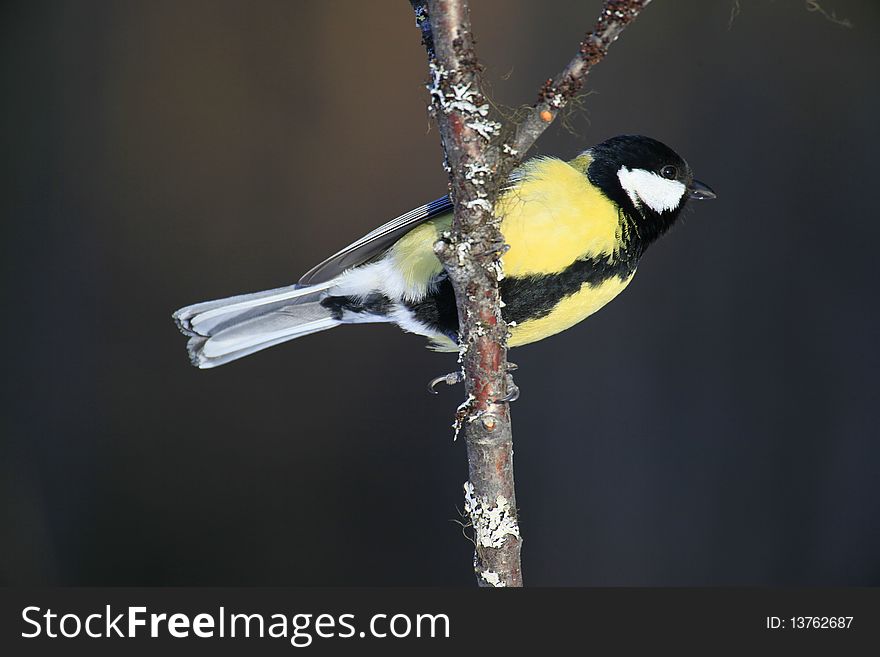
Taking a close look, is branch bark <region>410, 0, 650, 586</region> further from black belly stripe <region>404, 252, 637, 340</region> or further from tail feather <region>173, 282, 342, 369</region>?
tail feather <region>173, 282, 342, 369</region>

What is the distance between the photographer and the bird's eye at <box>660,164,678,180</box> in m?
1.08

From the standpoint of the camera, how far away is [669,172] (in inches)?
42.8

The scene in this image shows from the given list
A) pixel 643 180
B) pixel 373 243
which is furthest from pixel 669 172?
pixel 373 243

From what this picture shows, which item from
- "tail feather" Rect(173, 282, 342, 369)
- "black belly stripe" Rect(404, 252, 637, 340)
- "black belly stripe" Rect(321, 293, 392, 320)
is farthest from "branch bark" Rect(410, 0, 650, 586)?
"tail feather" Rect(173, 282, 342, 369)

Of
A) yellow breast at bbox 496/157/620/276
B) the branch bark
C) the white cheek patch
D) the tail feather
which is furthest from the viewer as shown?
the tail feather

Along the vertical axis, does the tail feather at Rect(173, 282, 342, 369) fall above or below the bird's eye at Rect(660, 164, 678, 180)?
below

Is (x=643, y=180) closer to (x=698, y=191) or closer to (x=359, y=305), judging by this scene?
(x=698, y=191)

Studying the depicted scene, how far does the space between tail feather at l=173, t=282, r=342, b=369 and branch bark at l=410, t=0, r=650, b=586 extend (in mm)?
401

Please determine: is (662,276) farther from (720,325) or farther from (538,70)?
(538,70)

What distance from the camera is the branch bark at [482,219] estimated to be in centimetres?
67

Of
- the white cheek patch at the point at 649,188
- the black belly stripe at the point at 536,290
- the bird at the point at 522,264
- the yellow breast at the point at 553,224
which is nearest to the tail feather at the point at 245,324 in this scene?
the bird at the point at 522,264

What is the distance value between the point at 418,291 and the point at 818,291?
924 millimetres

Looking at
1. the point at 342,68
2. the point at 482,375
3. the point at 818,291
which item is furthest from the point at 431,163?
the point at 482,375

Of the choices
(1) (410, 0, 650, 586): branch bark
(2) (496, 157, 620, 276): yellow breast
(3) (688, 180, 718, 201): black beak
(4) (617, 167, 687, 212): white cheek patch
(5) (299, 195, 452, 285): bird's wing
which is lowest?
(1) (410, 0, 650, 586): branch bark
